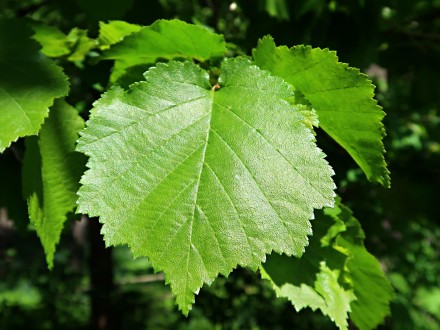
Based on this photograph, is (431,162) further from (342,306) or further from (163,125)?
(163,125)

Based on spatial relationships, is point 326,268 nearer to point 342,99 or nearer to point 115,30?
point 342,99

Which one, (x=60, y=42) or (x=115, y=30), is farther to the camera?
(x=60, y=42)

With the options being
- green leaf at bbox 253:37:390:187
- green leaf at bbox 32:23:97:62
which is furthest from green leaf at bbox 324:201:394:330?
green leaf at bbox 32:23:97:62

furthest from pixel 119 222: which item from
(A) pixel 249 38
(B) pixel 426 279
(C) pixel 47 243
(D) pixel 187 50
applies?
(B) pixel 426 279


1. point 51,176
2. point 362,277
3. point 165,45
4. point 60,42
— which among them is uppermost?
point 165,45

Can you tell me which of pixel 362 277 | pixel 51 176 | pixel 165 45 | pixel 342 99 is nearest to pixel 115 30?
pixel 165 45

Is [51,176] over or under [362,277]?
over

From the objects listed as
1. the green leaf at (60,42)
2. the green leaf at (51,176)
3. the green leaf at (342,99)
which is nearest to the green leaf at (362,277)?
the green leaf at (342,99)
